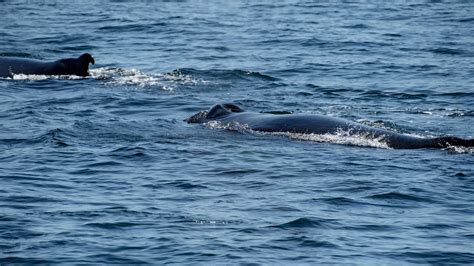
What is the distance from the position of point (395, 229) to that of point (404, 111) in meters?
9.64

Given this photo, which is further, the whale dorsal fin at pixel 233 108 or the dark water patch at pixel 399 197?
the whale dorsal fin at pixel 233 108

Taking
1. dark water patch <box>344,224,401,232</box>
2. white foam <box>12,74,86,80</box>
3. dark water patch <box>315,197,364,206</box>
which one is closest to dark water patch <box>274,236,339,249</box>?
dark water patch <box>344,224,401,232</box>

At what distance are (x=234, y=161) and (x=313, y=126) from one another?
239 cm

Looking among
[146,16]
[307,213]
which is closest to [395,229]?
[307,213]

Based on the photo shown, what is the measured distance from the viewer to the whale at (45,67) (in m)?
27.3

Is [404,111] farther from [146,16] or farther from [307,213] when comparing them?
[146,16]

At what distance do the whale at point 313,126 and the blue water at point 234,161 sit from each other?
0.75ft

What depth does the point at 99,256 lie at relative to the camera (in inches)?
500

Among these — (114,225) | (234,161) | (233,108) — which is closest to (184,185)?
(234,161)

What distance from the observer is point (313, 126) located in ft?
64.2

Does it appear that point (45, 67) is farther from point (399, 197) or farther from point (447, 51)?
point (399, 197)

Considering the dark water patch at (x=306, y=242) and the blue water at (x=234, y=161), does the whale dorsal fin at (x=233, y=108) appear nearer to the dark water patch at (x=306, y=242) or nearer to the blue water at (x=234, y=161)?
the blue water at (x=234, y=161)

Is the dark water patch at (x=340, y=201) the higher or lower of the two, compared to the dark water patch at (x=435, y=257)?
lower

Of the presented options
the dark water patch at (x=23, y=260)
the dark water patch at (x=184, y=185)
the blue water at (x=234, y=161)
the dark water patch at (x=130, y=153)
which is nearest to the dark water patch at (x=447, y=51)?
the blue water at (x=234, y=161)
